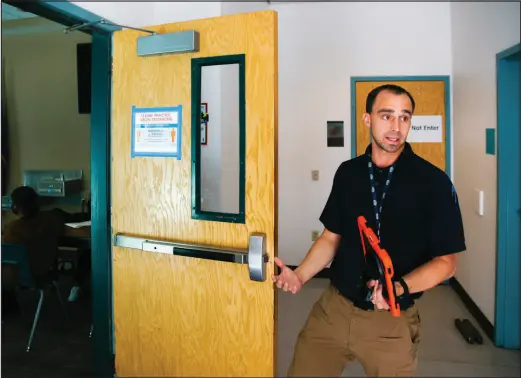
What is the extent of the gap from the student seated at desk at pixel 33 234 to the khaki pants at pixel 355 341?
1979 mm

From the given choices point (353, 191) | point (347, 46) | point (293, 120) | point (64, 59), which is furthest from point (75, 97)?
point (353, 191)

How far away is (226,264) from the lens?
6.11 feet

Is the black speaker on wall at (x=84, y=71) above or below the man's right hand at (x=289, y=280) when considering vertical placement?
above

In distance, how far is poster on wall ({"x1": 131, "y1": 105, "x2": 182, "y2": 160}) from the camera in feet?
6.26

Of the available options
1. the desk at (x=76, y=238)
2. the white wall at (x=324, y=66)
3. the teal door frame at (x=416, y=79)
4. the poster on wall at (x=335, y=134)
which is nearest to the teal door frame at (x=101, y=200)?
the desk at (x=76, y=238)

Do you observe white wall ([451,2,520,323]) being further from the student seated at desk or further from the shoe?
the shoe

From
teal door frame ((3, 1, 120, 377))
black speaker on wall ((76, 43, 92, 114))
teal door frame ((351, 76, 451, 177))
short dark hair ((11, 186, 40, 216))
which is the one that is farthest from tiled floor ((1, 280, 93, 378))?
teal door frame ((351, 76, 451, 177))

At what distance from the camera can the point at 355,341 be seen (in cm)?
153

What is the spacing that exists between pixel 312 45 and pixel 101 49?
211 cm

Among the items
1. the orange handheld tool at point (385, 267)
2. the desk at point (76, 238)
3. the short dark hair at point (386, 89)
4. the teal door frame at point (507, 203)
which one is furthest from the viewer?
the desk at point (76, 238)

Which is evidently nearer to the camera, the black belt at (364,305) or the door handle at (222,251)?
the black belt at (364,305)

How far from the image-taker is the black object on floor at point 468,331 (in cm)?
276

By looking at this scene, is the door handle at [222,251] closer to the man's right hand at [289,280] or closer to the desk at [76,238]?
the man's right hand at [289,280]

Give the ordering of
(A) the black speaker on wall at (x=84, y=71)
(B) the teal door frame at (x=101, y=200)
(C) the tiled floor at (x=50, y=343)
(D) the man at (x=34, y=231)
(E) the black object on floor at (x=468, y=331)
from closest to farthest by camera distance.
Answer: (B) the teal door frame at (x=101, y=200) → (C) the tiled floor at (x=50, y=343) → (E) the black object on floor at (x=468, y=331) → (D) the man at (x=34, y=231) → (A) the black speaker on wall at (x=84, y=71)
